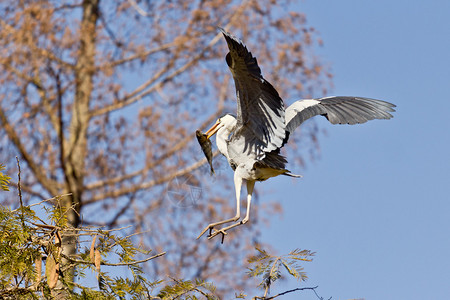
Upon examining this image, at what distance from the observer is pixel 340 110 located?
11.1 ft

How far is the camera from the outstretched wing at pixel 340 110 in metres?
3.15

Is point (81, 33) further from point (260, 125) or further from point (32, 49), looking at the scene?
point (260, 125)

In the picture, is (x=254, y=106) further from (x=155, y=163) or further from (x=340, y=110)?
(x=155, y=163)

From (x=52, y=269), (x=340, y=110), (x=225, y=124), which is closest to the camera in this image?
(x=52, y=269)

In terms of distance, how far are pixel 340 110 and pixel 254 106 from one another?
32.2 inches

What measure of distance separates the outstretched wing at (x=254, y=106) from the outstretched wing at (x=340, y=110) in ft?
1.09

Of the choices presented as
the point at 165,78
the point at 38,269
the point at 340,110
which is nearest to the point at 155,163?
the point at 165,78

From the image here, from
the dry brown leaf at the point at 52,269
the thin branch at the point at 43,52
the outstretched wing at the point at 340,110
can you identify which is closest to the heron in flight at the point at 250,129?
the outstretched wing at the point at 340,110

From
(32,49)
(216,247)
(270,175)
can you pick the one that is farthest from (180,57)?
(270,175)

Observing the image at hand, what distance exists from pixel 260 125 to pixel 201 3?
17.1 feet

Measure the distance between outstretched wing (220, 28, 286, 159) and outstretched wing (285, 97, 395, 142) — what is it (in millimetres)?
331

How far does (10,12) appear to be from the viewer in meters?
7.36

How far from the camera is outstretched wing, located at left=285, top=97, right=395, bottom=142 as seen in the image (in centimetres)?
315

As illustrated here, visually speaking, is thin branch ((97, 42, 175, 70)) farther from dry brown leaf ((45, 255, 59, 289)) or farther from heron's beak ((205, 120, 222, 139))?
dry brown leaf ((45, 255, 59, 289))
